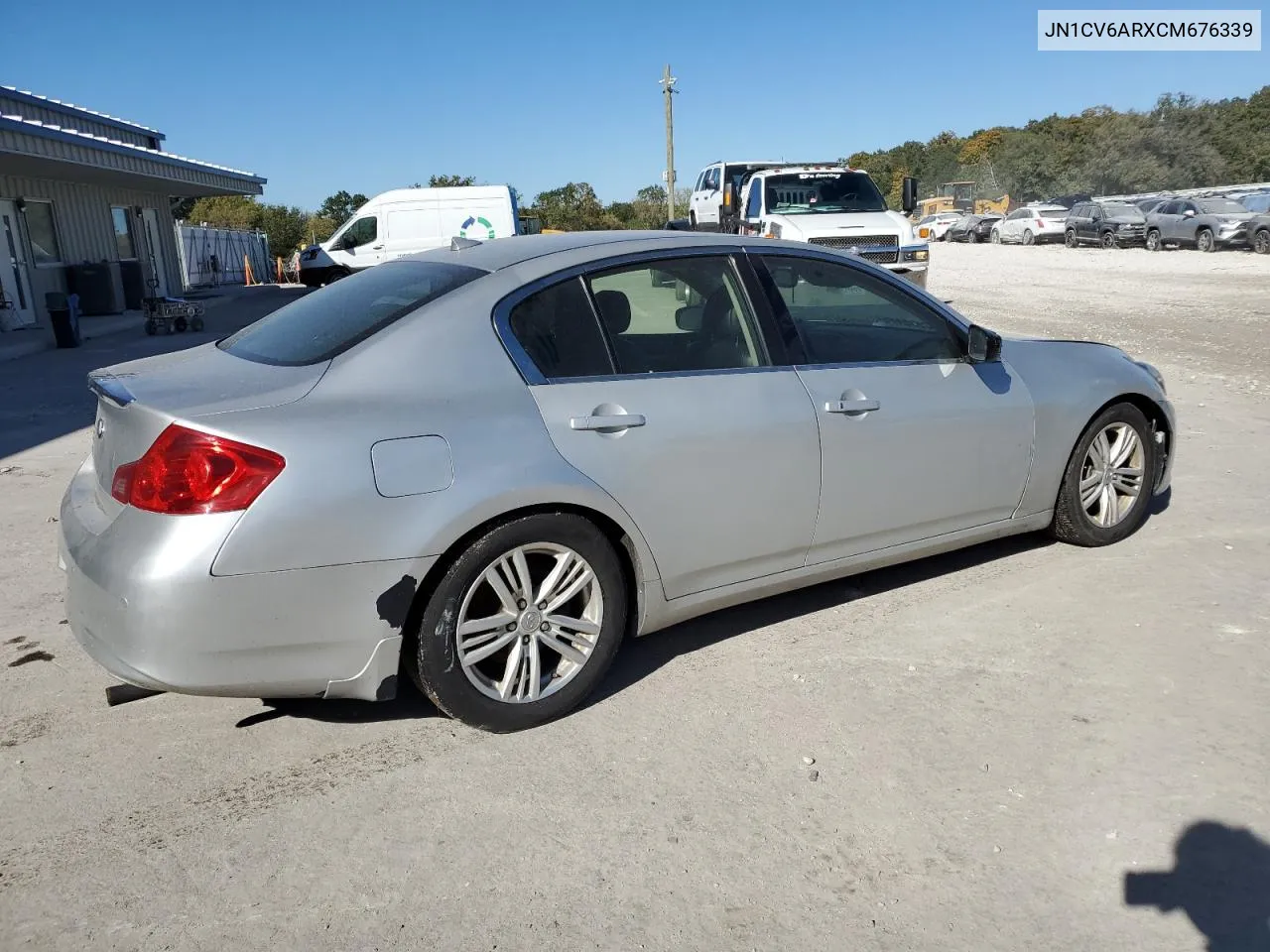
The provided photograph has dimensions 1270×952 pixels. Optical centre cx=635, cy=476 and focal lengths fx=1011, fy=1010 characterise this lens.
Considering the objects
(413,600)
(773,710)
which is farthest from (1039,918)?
(413,600)

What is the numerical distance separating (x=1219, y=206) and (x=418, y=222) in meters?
23.1

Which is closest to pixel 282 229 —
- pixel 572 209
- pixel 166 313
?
pixel 572 209

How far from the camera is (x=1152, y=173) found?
57906 millimetres

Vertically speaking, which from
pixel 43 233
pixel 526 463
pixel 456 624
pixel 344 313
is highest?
pixel 43 233

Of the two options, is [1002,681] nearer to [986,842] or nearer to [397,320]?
[986,842]

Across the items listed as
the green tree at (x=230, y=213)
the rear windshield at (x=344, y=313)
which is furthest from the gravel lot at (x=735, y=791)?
the green tree at (x=230, y=213)

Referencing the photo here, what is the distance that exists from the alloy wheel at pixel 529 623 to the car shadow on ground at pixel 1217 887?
69.1 inches

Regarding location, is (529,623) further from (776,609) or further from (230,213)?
(230,213)

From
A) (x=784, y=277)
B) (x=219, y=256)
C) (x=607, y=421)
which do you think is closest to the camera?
(x=607, y=421)

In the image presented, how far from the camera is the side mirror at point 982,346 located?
428 centimetres

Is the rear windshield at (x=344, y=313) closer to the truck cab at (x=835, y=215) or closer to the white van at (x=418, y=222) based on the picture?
the truck cab at (x=835, y=215)

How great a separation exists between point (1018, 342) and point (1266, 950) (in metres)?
2.95

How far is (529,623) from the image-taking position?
10.8 ft

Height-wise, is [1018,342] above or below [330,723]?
above
